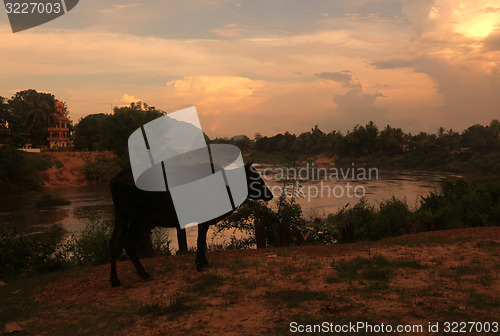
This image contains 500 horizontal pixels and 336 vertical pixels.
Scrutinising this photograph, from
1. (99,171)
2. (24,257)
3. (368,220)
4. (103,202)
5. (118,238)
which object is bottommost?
(103,202)

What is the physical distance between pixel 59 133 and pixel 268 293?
222ft

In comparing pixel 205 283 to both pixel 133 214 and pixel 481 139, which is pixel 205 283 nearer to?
pixel 133 214

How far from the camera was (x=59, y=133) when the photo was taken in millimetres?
65000

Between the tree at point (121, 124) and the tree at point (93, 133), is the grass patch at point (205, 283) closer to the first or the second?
the tree at point (121, 124)

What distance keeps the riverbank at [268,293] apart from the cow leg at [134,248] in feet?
0.70

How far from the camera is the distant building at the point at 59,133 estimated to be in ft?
211

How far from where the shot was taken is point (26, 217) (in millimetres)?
27641

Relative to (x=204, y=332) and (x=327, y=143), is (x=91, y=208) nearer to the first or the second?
(x=204, y=332)

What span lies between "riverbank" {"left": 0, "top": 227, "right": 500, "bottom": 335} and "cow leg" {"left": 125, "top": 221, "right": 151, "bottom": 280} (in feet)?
0.70

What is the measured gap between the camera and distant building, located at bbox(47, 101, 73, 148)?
211 feet

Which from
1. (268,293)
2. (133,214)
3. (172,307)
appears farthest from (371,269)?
(133,214)

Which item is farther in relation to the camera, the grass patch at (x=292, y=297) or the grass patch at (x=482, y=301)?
the grass patch at (x=292, y=297)

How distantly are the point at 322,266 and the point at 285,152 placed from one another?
17.8 feet

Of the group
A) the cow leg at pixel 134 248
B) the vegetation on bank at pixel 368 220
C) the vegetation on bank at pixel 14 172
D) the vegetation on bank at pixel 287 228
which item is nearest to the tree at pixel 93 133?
the vegetation on bank at pixel 14 172
